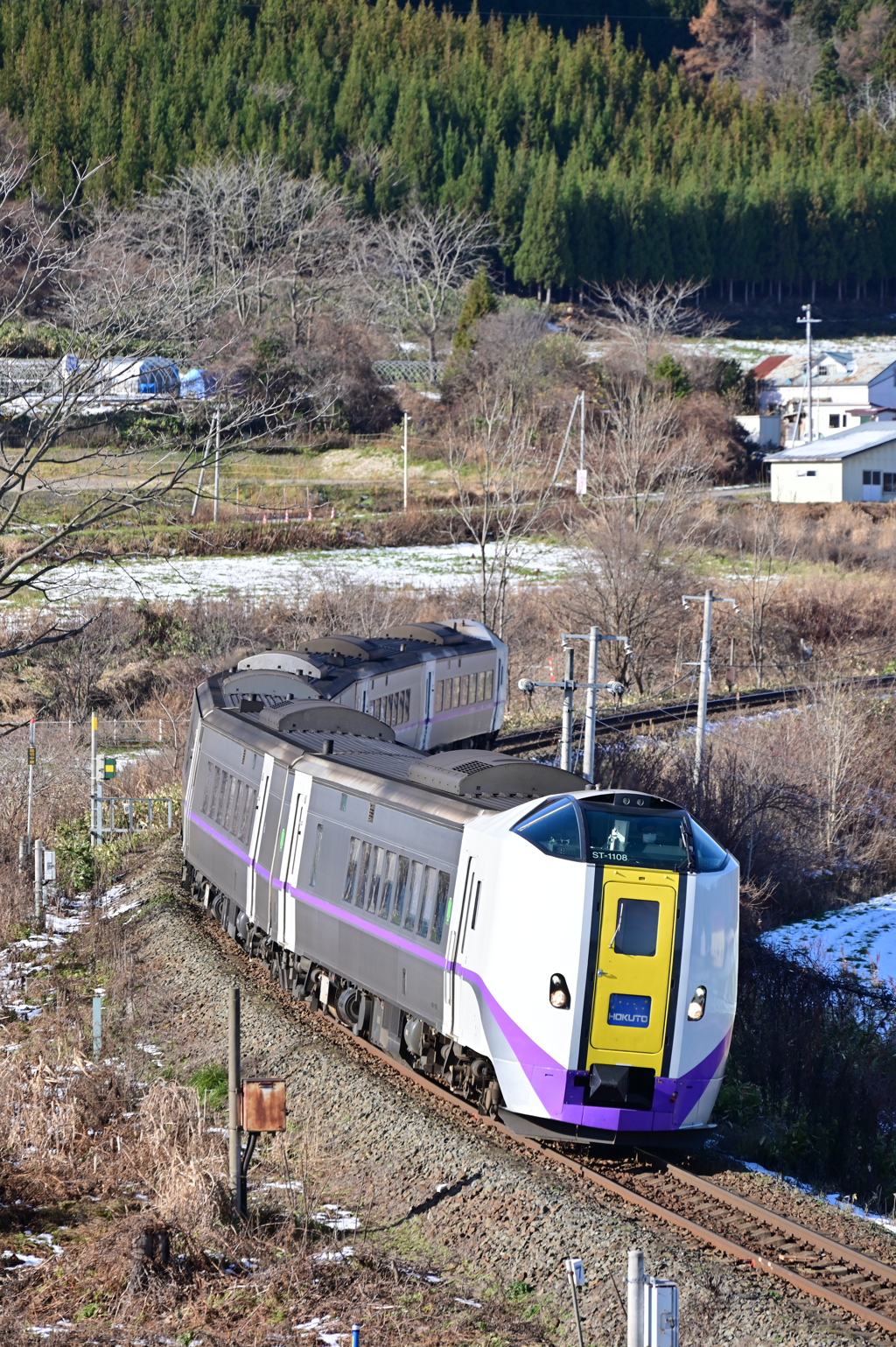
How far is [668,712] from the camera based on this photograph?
36.4 meters

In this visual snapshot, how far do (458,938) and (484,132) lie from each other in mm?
123795

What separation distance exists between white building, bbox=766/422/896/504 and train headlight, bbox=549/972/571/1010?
189ft

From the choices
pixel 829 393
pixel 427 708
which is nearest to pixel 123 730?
pixel 427 708

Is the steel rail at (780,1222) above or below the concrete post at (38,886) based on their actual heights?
above

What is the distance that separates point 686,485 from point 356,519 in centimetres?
1244

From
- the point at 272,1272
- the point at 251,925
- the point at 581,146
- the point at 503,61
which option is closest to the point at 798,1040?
the point at 251,925

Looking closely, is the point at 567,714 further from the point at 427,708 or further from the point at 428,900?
the point at 427,708

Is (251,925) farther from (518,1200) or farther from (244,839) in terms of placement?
(518,1200)

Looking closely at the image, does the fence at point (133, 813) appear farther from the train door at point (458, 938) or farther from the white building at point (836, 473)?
the white building at point (836, 473)

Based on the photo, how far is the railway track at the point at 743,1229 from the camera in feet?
29.5

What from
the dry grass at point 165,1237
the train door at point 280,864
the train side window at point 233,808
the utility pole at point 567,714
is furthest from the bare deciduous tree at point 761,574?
the dry grass at point 165,1237

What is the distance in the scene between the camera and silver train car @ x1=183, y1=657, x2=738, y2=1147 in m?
10.5

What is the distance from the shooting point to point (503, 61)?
141 meters

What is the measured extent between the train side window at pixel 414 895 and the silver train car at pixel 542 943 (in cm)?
2
